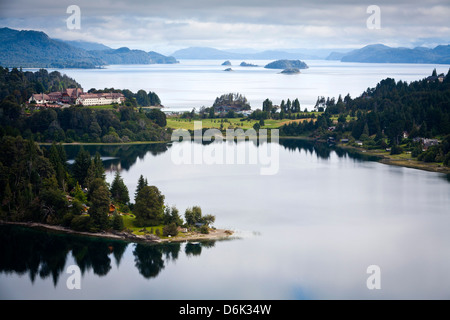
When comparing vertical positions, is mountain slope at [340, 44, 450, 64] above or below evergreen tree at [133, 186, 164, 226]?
above

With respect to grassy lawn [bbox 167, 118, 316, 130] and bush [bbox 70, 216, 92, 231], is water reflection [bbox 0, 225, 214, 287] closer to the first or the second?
bush [bbox 70, 216, 92, 231]

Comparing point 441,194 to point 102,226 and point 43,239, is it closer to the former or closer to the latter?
point 102,226

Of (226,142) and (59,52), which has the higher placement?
(59,52)

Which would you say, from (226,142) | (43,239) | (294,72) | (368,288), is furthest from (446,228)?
(294,72)

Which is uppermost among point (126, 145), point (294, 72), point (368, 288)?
point (294, 72)

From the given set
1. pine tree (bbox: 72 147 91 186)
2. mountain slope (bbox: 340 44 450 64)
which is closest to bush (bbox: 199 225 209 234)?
pine tree (bbox: 72 147 91 186)
